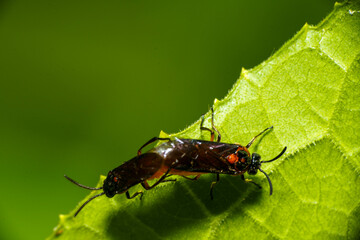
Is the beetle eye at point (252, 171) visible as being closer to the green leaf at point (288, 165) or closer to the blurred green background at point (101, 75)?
the green leaf at point (288, 165)

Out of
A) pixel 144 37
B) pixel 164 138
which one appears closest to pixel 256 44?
pixel 144 37

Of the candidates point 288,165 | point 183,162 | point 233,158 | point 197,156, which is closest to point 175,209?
point 183,162

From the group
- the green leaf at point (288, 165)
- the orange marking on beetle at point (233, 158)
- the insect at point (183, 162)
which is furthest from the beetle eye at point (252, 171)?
the orange marking on beetle at point (233, 158)

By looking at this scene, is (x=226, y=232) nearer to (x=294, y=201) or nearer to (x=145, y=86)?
(x=294, y=201)

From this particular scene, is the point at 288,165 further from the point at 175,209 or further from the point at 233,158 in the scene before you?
the point at 175,209

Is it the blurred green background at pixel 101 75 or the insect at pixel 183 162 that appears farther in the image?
the blurred green background at pixel 101 75

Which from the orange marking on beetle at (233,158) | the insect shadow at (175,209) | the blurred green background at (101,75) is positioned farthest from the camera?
Result: the blurred green background at (101,75)

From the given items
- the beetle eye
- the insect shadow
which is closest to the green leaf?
the insect shadow
